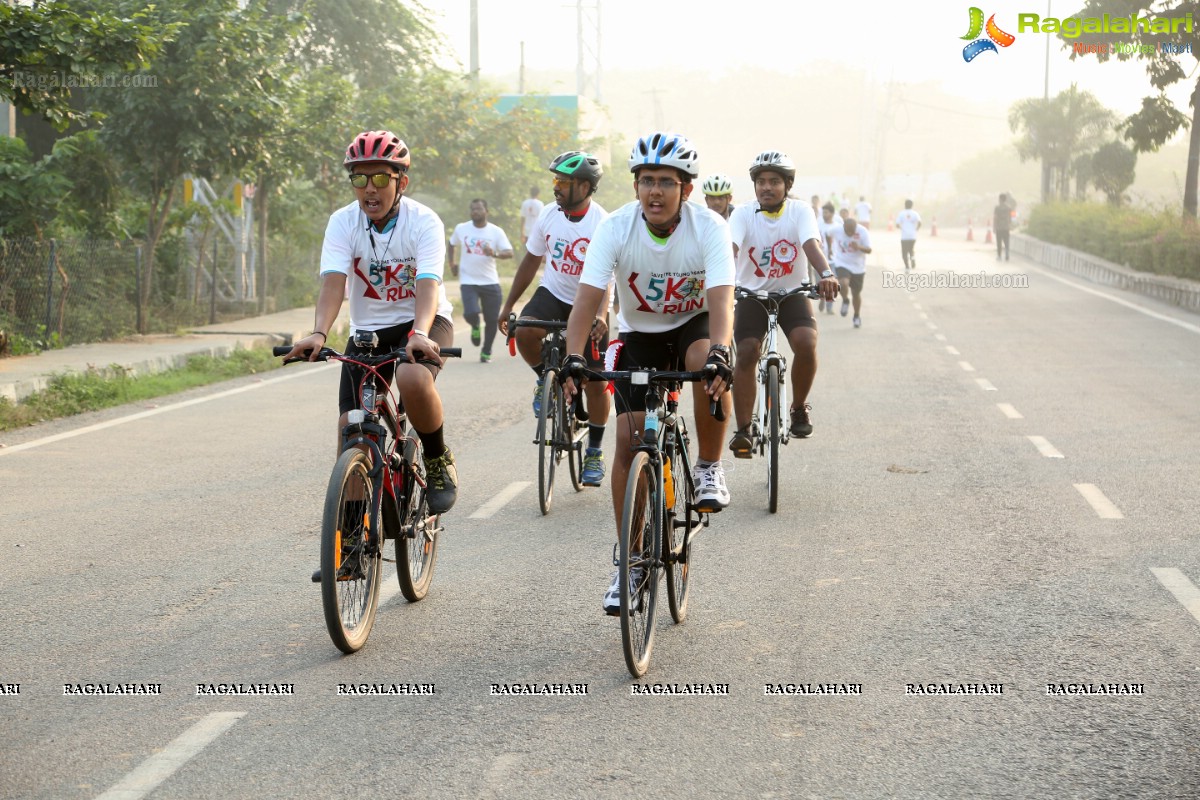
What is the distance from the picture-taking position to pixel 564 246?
996cm

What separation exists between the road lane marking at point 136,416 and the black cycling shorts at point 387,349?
548cm

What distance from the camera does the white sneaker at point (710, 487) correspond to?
635cm

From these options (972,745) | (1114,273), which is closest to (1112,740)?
(972,745)

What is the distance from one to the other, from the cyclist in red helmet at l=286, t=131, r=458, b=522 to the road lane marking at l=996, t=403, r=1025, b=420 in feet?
24.3

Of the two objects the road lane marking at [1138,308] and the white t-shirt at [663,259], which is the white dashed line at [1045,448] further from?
the road lane marking at [1138,308]

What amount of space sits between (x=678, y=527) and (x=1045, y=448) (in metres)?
5.73

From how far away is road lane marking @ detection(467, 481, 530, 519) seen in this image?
883cm

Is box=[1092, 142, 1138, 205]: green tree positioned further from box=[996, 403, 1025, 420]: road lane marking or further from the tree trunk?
box=[996, 403, 1025, 420]: road lane marking

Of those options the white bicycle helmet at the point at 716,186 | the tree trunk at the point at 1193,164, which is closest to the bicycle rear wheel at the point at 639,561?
the white bicycle helmet at the point at 716,186

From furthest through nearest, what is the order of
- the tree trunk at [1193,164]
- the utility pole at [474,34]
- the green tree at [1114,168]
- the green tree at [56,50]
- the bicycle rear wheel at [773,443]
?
the green tree at [1114,168] < the utility pole at [474,34] < the tree trunk at [1193,164] < the green tree at [56,50] < the bicycle rear wheel at [773,443]

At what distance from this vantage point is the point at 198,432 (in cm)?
1235

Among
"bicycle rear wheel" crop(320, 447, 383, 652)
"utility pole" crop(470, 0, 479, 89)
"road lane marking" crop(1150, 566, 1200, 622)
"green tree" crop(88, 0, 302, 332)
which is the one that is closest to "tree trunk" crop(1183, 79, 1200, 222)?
"utility pole" crop(470, 0, 479, 89)

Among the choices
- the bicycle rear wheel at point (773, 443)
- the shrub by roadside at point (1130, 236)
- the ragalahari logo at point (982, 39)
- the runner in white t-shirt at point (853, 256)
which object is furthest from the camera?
the ragalahari logo at point (982, 39)

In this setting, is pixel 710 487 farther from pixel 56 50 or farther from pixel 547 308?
pixel 56 50
